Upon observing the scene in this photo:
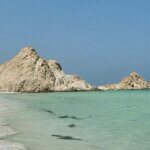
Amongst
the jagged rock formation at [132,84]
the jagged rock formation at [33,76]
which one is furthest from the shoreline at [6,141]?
the jagged rock formation at [132,84]

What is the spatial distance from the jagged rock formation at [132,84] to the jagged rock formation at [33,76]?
15.6m

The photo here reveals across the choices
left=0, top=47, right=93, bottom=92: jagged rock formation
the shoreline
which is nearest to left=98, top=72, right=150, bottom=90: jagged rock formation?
left=0, top=47, right=93, bottom=92: jagged rock formation

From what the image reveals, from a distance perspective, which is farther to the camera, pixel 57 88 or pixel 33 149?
pixel 57 88

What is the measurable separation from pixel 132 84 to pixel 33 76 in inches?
1246

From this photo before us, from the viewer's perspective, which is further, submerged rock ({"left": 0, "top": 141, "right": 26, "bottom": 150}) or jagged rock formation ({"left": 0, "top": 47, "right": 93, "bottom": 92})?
jagged rock formation ({"left": 0, "top": 47, "right": 93, "bottom": 92})

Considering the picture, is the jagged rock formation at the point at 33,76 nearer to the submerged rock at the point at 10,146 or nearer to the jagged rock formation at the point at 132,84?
the jagged rock formation at the point at 132,84

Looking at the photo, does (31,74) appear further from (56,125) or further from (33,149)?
(33,149)

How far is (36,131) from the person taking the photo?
19.4m

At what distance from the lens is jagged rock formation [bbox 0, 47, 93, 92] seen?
87375 mm

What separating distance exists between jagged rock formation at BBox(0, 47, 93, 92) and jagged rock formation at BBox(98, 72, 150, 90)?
15.6m


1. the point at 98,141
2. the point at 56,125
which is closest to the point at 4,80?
the point at 56,125

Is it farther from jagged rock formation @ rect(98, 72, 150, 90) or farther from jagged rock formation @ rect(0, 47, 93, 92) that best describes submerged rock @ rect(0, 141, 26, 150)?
jagged rock formation @ rect(98, 72, 150, 90)

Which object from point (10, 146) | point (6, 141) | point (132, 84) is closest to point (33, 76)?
point (132, 84)

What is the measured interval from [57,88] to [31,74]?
6453 millimetres
